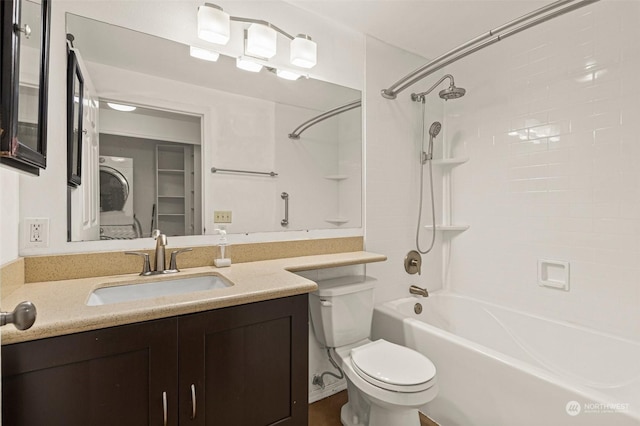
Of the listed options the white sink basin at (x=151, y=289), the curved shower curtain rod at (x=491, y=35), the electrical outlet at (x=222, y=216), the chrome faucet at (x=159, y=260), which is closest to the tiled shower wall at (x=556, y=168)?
the curved shower curtain rod at (x=491, y=35)

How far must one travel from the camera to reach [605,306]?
177 cm

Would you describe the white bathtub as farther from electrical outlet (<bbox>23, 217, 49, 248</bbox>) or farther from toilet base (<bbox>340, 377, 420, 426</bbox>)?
electrical outlet (<bbox>23, 217, 49, 248</bbox>)

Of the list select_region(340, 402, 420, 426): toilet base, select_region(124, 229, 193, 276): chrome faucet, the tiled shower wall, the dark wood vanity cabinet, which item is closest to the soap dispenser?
select_region(124, 229, 193, 276): chrome faucet

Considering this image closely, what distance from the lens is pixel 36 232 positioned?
1224 mm

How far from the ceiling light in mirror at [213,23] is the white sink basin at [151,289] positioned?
118 cm

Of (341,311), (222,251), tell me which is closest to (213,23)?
(222,251)

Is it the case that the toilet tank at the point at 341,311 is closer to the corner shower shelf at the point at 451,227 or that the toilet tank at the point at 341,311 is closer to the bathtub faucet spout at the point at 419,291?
the bathtub faucet spout at the point at 419,291

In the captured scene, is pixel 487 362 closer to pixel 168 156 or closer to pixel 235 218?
pixel 235 218

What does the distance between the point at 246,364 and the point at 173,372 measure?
25cm

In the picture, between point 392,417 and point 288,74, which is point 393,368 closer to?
point 392,417

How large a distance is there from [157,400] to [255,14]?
1873mm

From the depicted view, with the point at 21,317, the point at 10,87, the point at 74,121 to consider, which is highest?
the point at 74,121

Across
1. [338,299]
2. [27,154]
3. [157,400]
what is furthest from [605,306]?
[27,154]

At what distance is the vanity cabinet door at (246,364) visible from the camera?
100cm
